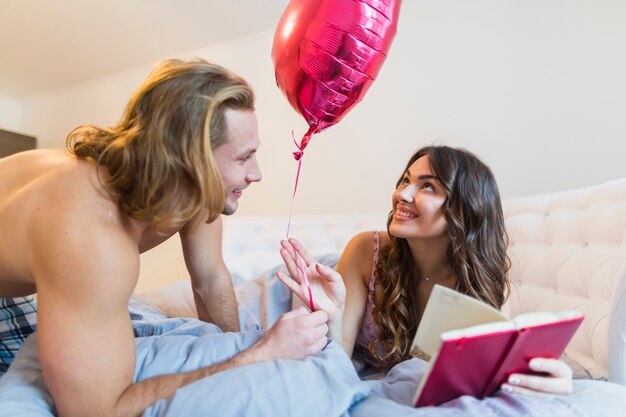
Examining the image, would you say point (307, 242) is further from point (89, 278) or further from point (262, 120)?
point (89, 278)

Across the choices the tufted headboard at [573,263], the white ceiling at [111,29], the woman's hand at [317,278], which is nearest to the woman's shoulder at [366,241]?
the woman's hand at [317,278]

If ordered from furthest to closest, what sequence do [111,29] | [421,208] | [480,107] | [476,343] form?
[111,29] < [480,107] < [421,208] < [476,343]

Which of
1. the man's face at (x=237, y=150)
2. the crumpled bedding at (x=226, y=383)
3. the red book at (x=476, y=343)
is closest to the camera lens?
the red book at (x=476, y=343)

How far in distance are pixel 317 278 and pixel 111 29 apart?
251cm

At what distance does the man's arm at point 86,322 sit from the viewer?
0.76 meters

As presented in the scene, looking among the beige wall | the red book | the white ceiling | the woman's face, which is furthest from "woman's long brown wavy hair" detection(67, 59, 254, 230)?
the white ceiling

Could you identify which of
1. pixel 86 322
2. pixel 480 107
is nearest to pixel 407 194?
pixel 86 322

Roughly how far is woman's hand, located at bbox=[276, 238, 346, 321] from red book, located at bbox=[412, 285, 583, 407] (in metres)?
0.35

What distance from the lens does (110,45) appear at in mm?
3145

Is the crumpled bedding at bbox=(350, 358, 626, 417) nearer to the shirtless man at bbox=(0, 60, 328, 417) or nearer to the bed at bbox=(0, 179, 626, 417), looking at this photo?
the bed at bbox=(0, 179, 626, 417)

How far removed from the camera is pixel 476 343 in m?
0.64

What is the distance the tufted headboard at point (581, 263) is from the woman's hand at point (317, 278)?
620 millimetres

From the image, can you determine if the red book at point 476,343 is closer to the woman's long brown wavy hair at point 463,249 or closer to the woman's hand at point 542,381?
Answer: the woman's hand at point 542,381

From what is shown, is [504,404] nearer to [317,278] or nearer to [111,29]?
[317,278]
